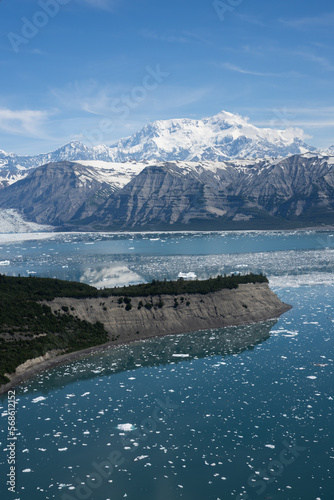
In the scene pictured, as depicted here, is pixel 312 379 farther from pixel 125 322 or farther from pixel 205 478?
pixel 125 322

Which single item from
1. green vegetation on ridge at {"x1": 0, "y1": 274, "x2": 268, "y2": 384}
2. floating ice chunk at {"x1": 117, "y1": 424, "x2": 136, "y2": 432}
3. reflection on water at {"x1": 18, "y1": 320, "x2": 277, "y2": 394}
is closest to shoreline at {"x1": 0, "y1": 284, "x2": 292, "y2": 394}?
green vegetation on ridge at {"x1": 0, "y1": 274, "x2": 268, "y2": 384}

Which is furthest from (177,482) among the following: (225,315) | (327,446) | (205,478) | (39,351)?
(225,315)

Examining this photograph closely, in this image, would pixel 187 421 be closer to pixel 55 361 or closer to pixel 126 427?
pixel 126 427

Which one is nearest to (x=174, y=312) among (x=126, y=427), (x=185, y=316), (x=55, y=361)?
(x=185, y=316)

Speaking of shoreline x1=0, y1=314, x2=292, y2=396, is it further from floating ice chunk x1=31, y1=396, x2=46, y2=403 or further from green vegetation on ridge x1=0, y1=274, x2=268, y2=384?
floating ice chunk x1=31, y1=396, x2=46, y2=403

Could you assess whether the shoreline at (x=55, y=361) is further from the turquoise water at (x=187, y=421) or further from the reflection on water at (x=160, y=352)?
the turquoise water at (x=187, y=421)
